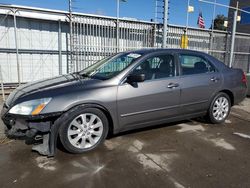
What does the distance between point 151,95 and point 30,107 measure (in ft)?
6.24

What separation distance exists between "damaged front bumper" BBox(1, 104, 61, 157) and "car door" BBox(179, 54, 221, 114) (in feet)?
7.72

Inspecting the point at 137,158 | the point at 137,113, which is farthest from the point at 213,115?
the point at 137,158

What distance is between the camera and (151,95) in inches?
153

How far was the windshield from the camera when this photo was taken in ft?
12.8

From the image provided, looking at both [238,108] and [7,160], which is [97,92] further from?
[238,108]

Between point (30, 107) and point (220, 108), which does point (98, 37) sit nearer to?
point (220, 108)

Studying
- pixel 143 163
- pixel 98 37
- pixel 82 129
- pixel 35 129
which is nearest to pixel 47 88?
pixel 35 129

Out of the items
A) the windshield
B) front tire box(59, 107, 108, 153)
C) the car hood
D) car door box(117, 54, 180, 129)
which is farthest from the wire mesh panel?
front tire box(59, 107, 108, 153)

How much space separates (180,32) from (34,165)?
9346 millimetres

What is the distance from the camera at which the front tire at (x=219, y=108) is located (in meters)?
4.79

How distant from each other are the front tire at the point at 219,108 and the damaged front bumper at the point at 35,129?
3152 millimetres

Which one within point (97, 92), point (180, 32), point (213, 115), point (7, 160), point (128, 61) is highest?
point (180, 32)

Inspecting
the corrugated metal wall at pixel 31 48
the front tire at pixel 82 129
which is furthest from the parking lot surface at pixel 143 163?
the corrugated metal wall at pixel 31 48

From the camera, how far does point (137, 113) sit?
12.6ft
